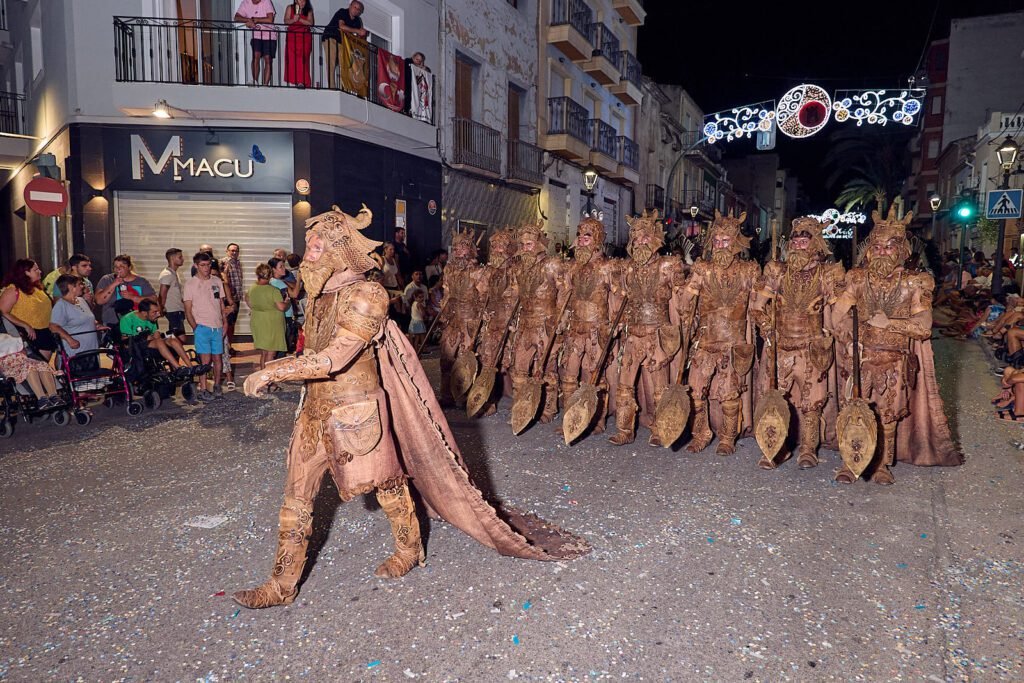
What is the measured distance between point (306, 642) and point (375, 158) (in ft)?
44.4

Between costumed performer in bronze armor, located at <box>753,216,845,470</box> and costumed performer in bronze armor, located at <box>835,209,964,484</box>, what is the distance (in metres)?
0.21

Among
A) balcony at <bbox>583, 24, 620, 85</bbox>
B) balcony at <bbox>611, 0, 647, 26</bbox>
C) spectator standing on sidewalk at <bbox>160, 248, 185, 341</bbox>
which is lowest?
spectator standing on sidewalk at <bbox>160, 248, 185, 341</bbox>

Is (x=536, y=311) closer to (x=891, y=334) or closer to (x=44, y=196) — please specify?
(x=891, y=334)

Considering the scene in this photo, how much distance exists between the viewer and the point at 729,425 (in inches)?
275

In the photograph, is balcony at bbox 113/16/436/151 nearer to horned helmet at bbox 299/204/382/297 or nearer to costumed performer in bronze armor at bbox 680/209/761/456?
costumed performer in bronze armor at bbox 680/209/761/456

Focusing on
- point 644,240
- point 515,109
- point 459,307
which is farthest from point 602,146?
point 644,240

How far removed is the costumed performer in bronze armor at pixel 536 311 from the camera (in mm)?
8289

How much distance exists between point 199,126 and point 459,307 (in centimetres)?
824

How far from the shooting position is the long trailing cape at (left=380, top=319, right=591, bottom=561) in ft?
13.9

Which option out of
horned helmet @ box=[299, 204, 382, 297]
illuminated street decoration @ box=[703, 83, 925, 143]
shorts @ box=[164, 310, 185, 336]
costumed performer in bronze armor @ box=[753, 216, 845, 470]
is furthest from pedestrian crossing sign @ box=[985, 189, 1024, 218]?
shorts @ box=[164, 310, 185, 336]

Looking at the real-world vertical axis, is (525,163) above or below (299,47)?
below

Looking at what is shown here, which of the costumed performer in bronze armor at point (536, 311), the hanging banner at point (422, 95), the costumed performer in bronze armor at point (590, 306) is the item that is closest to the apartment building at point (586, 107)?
the hanging banner at point (422, 95)

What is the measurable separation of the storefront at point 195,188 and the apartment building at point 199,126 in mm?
21

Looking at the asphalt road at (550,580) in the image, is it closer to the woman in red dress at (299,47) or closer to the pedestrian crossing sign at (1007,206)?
the woman in red dress at (299,47)
